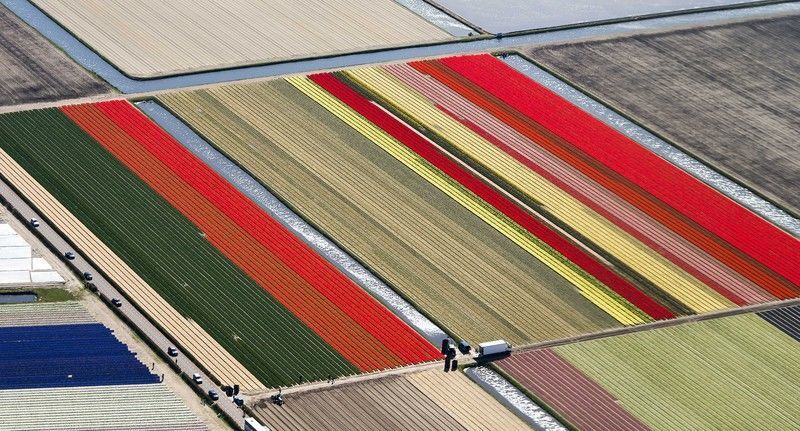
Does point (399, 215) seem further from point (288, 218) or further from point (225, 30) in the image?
point (225, 30)

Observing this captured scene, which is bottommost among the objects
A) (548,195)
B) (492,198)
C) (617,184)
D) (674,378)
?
(674,378)

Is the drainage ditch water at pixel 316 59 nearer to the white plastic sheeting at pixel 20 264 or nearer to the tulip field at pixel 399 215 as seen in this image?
the tulip field at pixel 399 215

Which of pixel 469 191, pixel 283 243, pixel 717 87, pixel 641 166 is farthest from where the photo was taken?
pixel 717 87

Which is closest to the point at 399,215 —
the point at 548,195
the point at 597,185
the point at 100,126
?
the point at 548,195

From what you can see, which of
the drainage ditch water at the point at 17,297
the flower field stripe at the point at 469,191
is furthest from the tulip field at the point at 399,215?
the flower field stripe at the point at 469,191

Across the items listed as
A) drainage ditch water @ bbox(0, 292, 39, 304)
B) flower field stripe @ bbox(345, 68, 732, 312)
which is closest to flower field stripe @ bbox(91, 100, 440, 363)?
drainage ditch water @ bbox(0, 292, 39, 304)

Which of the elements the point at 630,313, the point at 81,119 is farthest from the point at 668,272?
the point at 81,119

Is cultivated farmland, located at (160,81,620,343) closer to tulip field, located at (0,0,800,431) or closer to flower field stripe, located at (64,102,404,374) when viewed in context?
tulip field, located at (0,0,800,431)
